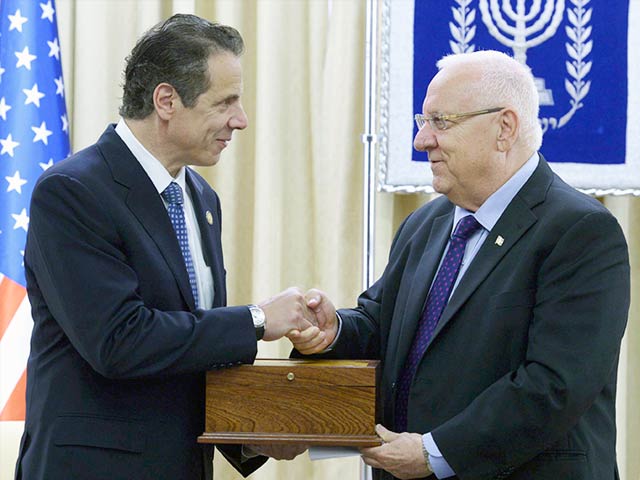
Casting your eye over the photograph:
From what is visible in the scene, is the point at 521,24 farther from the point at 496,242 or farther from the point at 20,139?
the point at 20,139

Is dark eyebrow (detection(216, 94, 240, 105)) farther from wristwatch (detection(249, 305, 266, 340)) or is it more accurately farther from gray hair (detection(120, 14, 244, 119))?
wristwatch (detection(249, 305, 266, 340))

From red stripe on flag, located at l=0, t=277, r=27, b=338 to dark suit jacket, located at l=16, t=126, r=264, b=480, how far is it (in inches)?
60.1

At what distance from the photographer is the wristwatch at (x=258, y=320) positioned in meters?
2.52

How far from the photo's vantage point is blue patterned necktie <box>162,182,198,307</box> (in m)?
2.62

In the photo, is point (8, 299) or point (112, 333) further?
point (8, 299)

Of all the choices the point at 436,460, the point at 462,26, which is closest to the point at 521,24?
the point at 462,26

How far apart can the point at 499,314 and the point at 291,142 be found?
2.31 metres

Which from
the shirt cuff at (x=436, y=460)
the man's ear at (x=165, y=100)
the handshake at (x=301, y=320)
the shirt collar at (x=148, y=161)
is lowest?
the shirt cuff at (x=436, y=460)

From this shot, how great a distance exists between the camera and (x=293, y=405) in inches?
95.7

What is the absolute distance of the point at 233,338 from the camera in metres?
2.44

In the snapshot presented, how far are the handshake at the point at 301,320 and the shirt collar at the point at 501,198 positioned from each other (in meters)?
0.54

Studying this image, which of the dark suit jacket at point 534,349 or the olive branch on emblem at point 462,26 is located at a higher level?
the olive branch on emblem at point 462,26

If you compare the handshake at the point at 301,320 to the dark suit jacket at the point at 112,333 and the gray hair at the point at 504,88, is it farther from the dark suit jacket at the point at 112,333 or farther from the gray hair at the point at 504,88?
the gray hair at the point at 504,88

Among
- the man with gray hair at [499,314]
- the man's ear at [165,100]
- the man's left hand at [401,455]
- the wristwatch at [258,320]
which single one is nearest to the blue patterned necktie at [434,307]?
the man with gray hair at [499,314]
